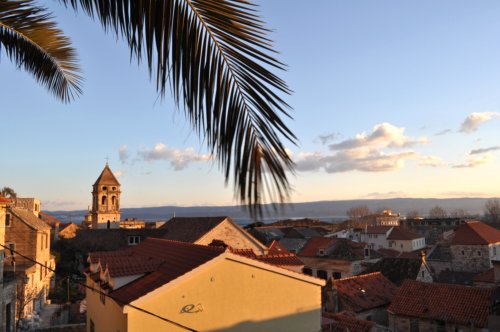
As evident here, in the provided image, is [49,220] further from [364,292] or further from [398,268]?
[364,292]

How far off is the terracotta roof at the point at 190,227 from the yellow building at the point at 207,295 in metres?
16.4

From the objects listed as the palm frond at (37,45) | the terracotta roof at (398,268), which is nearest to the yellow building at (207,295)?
the palm frond at (37,45)

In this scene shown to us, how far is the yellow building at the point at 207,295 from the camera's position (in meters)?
10.2

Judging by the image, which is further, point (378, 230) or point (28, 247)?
point (378, 230)

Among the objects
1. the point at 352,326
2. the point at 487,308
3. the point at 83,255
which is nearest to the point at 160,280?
the point at 352,326

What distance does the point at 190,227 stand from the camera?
32.9m

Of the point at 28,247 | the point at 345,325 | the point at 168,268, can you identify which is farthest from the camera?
the point at 28,247

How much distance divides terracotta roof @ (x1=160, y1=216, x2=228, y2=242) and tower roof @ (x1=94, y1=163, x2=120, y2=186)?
19305mm

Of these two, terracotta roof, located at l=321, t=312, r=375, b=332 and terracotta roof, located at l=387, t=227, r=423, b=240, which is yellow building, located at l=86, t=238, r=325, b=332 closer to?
terracotta roof, located at l=321, t=312, r=375, b=332

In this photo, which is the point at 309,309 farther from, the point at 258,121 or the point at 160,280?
the point at 258,121

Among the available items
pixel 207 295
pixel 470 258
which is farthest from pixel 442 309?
pixel 470 258

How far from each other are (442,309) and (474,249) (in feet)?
84.3

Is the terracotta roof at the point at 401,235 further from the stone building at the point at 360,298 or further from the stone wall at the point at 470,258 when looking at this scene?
the stone building at the point at 360,298

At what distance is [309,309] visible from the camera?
12203 millimetres
